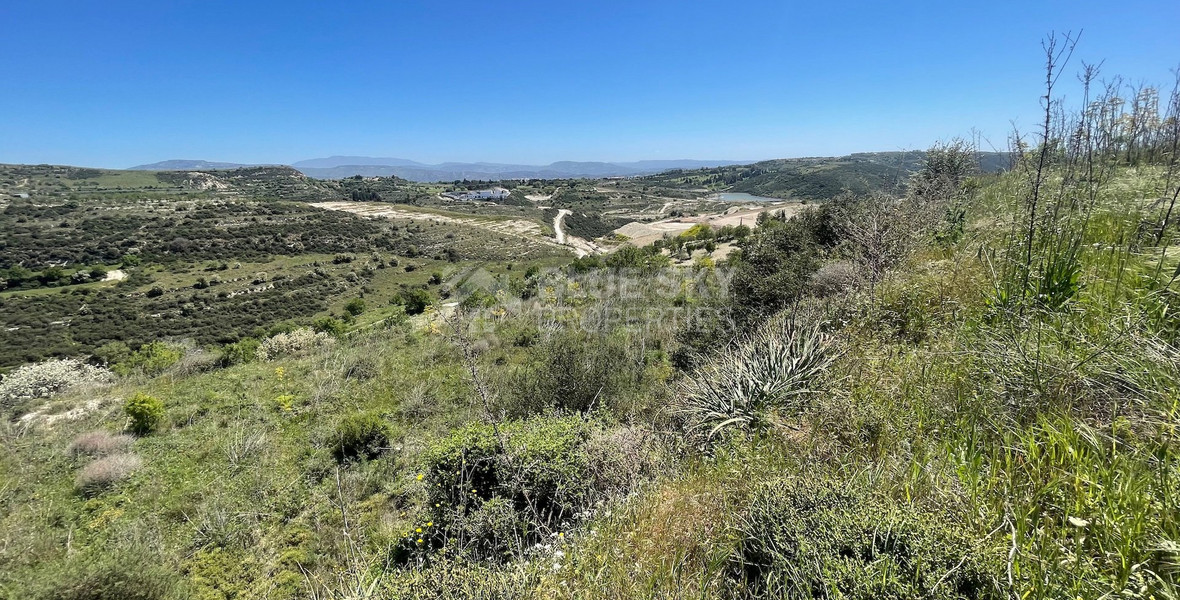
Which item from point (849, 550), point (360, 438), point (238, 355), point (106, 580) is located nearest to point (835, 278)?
point (849, 550)

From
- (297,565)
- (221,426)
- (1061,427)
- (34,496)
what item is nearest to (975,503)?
(1061,427)

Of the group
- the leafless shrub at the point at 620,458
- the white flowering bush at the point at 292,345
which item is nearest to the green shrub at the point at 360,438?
the leafless shrub at the point at 620,458

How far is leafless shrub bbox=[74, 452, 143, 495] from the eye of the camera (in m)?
5.59

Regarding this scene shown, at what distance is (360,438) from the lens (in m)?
6.38

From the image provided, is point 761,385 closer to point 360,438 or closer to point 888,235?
point 888,235

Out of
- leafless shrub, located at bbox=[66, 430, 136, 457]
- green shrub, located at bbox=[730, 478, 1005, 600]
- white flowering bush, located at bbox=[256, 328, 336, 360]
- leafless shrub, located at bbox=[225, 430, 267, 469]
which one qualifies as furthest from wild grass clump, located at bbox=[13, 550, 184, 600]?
white flowering bush, located at bbox=[256, 328, 336, 360]

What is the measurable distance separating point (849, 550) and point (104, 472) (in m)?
8.60

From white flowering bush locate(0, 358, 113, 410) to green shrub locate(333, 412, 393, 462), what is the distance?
13.0 m

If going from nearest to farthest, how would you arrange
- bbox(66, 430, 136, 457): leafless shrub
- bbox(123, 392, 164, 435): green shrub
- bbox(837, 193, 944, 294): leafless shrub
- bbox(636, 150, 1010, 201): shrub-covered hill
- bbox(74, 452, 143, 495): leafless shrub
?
bbox(74, 452, 143, 495): leafless shrub → bbox(837, 193, 944, 294): leafless shrub → bbox(66, 430, 136, 457): leafless shrub → bbox(123, 392, 164, 435): green shrub → bbox(636, 150, 1010, 201): shrub-covered hill

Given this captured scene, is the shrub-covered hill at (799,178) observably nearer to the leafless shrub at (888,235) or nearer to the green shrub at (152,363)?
the leafless shrub at (888,235)

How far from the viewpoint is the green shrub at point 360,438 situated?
6266mm

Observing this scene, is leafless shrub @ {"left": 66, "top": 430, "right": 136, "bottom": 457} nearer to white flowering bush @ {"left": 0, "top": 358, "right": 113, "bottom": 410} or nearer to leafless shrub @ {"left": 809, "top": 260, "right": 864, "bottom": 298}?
white flowering bush @ {"left": 0, "top": 358, "right": 113, "bottom": 410}

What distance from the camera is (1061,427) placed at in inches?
78.0

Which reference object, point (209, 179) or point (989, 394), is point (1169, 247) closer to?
point (989, 394)
